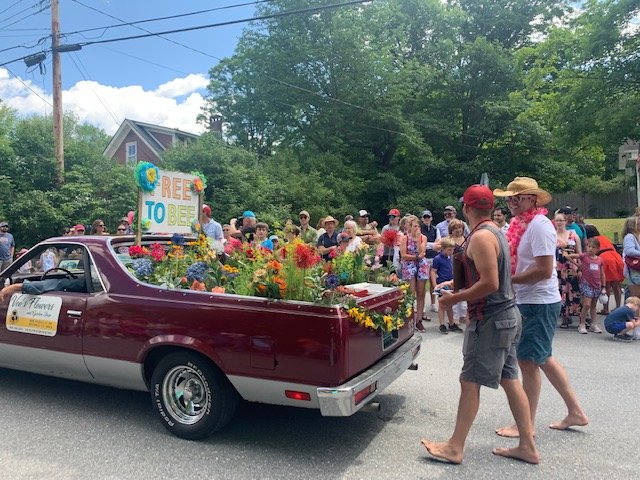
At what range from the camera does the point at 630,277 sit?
26.3ft

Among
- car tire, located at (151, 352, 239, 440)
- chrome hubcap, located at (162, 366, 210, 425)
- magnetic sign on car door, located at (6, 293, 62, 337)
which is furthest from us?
magnetic sign on car door, located at (6, 293, 62, 337)

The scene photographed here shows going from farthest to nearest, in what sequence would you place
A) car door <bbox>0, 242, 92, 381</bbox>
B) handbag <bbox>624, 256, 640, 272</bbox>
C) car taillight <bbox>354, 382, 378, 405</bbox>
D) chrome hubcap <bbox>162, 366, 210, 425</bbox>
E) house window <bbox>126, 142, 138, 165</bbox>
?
1. house window <bbox>126, 142, 138, 165</bbox>
2. handbag <bbox>624, 256, 640, 272</bbox>
3. car door <bbox>0, 242, 92, 381</bbox>
4. chrome hubcap <bbox>162, 366, 210, 425</bbox>
5. car taillight <bbox>354, 382, 378, 405</bbox>

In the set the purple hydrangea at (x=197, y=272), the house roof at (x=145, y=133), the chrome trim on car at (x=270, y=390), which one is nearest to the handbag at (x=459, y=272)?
the chrome trim on car at (x=270, y=390)

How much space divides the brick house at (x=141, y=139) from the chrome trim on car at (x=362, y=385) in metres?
31.8

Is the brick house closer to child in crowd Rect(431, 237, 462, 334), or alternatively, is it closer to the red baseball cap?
child in crowd Rect(431, 237, 462, 334)

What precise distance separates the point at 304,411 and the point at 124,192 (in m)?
16.3

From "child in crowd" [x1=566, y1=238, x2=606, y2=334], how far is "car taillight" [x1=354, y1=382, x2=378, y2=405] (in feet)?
18.1

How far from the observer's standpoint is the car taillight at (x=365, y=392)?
11.6 feet

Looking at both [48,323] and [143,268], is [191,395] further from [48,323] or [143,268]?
[48,323]

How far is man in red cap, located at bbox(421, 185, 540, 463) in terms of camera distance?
3477mm

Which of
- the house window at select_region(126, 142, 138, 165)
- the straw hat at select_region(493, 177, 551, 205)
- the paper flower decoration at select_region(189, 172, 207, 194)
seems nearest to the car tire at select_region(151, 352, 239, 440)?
the straw hat at select_region(493, 177, 551, 205)

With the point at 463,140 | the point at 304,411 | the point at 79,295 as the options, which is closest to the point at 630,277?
the point at 304,411

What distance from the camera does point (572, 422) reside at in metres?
4.25

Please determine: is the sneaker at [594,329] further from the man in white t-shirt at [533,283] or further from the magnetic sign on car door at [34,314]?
the magnetic sign on car door at [34,314]
